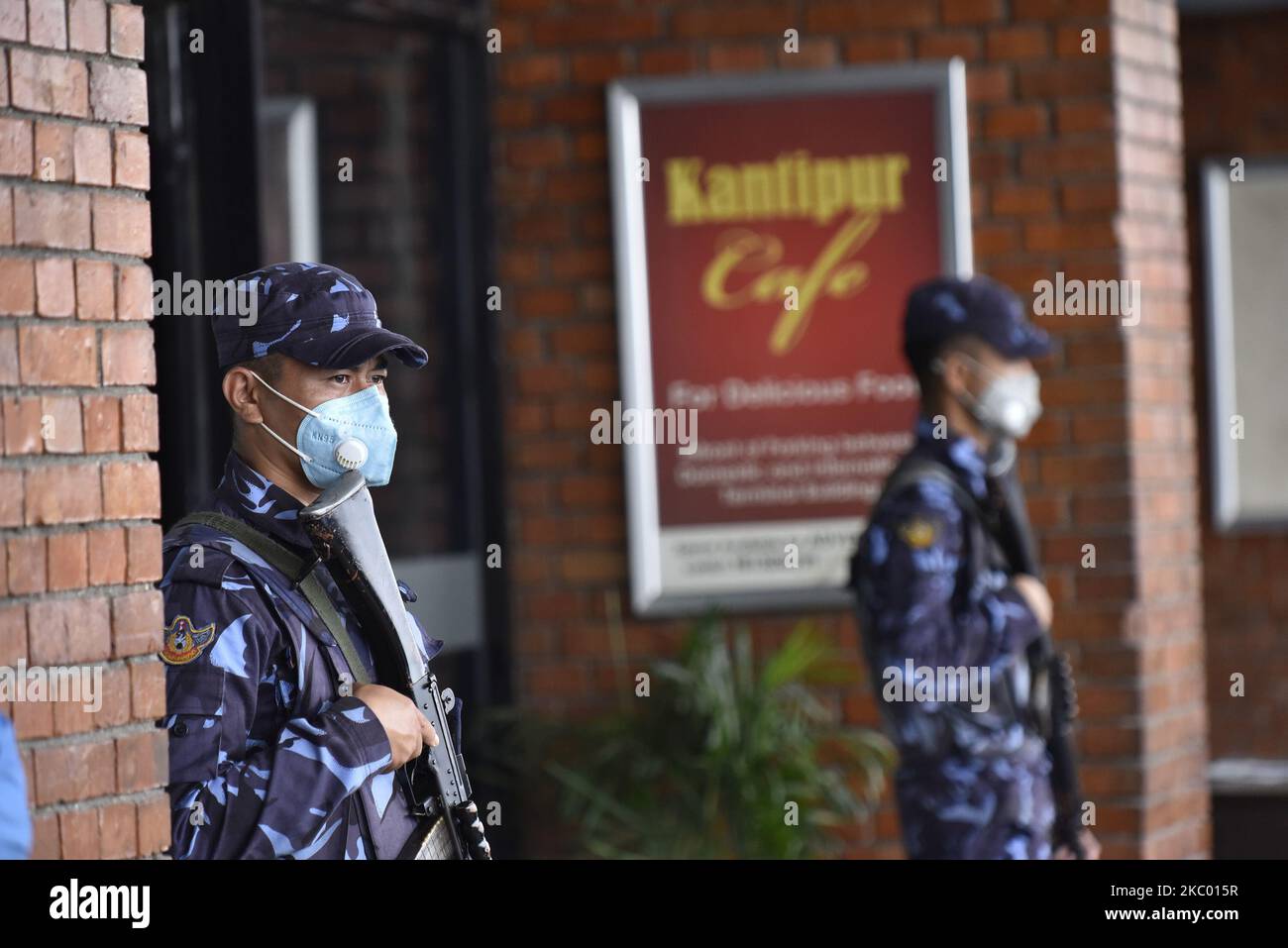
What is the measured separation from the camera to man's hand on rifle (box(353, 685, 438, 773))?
2225mm

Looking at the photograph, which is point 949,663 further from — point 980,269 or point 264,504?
point 980,269

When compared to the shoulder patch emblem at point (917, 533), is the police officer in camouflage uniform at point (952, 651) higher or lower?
lower

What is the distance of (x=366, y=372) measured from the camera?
93.0 inches

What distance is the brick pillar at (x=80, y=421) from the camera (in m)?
2.50

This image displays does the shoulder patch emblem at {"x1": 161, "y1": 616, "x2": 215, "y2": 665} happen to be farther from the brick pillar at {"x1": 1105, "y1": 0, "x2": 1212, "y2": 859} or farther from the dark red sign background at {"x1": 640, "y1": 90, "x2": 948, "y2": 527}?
the brick pillar at {"x1": 1105, "y1": 0, "x2": 1212, "y2": 859}

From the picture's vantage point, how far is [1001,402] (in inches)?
154

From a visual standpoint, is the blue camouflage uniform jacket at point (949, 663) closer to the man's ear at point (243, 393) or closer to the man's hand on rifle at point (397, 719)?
the man's hand on rifle at point (397, 719)

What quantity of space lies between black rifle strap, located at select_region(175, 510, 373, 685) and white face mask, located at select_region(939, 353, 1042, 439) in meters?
1.94

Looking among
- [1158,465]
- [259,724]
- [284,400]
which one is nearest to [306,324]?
[284,400]

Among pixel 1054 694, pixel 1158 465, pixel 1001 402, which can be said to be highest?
pixel 1001 402

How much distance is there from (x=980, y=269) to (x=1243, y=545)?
122 inches

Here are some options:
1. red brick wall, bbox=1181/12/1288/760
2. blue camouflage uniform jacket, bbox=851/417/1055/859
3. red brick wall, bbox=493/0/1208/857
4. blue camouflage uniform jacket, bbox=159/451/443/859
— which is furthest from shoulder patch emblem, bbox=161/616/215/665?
red brick wall, bbox=1181/12/1288/760

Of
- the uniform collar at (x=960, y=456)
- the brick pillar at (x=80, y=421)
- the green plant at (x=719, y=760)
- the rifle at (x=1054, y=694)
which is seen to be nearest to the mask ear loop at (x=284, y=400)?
the brick pillar at (x=80, y=421)
